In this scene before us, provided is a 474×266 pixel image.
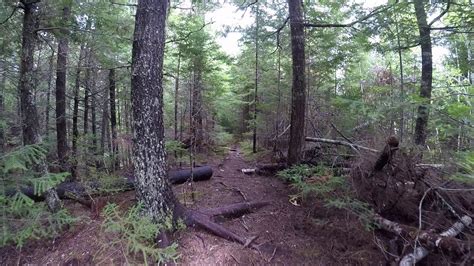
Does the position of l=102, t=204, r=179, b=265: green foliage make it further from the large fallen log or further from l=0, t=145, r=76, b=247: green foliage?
the large fallen log

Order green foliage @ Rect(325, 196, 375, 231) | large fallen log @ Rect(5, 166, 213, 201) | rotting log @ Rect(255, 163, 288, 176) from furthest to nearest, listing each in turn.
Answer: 1. rotting log @ Rect(255, 163, 288, 176)
2. large fallen log @ Rect(5, 166, 213, 201)
3. green foliage @ Rect(325, 196, 375, 231)

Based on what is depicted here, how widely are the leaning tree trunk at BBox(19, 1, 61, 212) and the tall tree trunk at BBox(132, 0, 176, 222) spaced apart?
1.88 m

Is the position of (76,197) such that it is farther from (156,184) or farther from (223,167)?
(223,167)

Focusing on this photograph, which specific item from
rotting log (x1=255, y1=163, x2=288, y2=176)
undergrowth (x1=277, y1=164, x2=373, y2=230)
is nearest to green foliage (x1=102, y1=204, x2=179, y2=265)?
undergrowth (x1=277, y1=164, x2=373, y2=230)

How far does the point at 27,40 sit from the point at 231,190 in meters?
5.19

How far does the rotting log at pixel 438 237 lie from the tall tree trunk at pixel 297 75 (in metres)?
3.55

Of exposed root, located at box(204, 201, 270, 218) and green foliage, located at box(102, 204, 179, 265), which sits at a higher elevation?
green foliage, located at box(102, 204, 179, 265)

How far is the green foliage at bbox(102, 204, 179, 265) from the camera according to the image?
12.2 feet

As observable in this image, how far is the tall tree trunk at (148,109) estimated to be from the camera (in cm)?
454

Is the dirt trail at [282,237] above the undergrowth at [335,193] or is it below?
below

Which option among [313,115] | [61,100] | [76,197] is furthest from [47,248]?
[313,115]

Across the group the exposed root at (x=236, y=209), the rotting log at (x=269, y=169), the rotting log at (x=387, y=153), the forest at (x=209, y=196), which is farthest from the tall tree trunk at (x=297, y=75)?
the rotting log at (x=387, y=153)

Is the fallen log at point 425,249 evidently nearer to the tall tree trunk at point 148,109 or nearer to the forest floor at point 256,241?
the forest floor at point 256,241

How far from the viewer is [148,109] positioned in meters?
4.54
